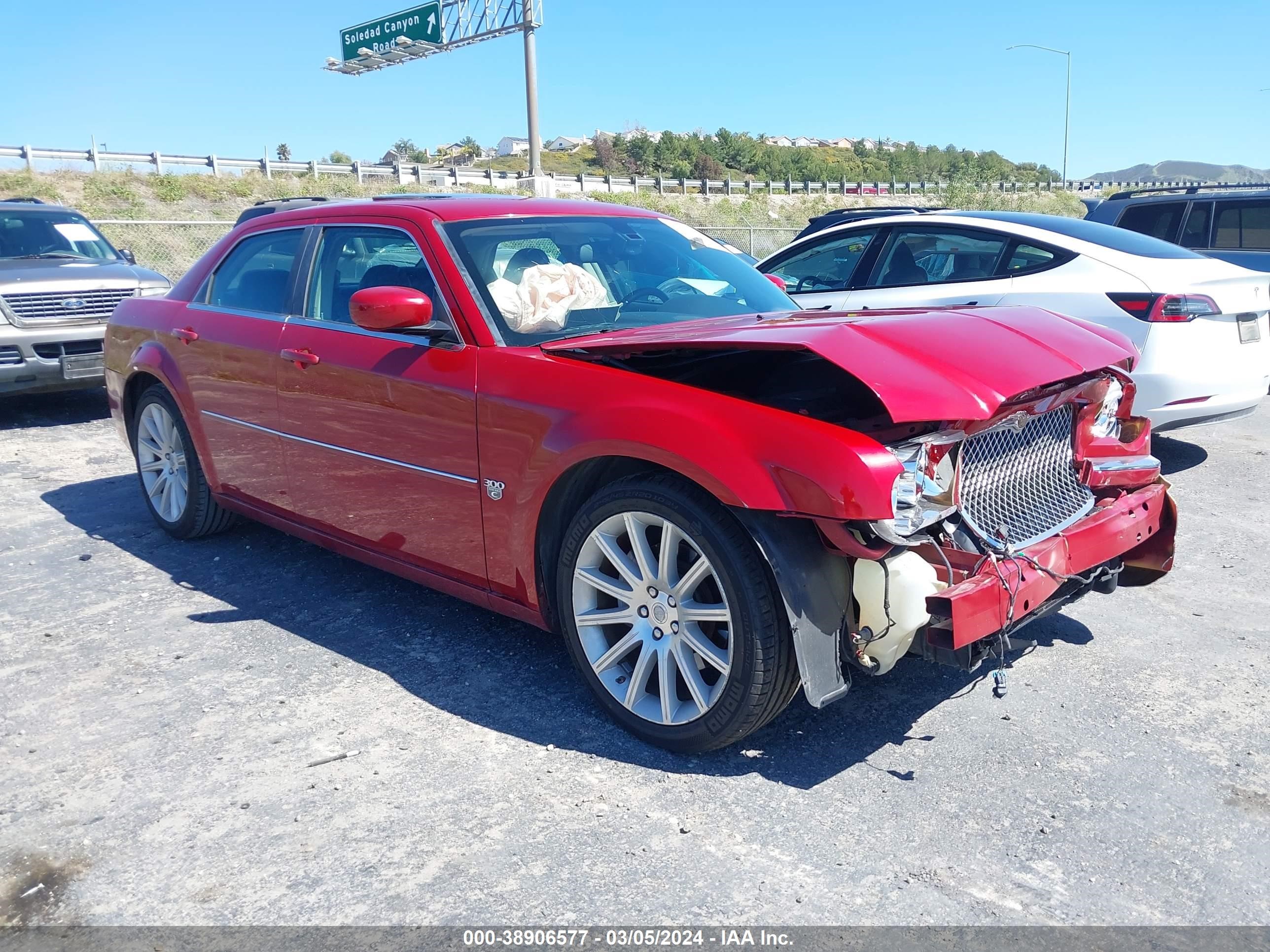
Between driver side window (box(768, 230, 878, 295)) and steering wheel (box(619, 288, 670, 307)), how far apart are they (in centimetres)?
347

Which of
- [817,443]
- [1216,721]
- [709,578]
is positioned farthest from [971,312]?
[1216,721]

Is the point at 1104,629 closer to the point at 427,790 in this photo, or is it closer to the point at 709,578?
the point at 709,578

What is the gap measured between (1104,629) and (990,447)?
1422 mm

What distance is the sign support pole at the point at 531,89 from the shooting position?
2391cm

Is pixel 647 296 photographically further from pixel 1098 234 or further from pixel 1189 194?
pixel 1189 194

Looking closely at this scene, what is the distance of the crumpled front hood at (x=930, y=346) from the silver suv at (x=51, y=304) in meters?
6.45

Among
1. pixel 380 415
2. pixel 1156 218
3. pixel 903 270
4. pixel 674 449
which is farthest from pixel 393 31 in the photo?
pixel 674 449

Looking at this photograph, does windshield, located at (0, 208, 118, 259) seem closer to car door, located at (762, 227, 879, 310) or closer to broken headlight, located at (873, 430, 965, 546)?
car door, located at (762, 227, 879, 310)

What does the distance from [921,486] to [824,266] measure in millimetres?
4940

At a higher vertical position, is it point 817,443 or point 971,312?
point 971,312

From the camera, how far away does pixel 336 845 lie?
9.17ft

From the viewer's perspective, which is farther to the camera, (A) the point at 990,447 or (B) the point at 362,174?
(B) the point at 362,174

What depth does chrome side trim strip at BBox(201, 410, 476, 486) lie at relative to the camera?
3703 mm

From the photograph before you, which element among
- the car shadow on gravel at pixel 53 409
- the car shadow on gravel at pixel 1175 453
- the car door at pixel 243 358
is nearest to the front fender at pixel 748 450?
the car door at pixel 243 358
